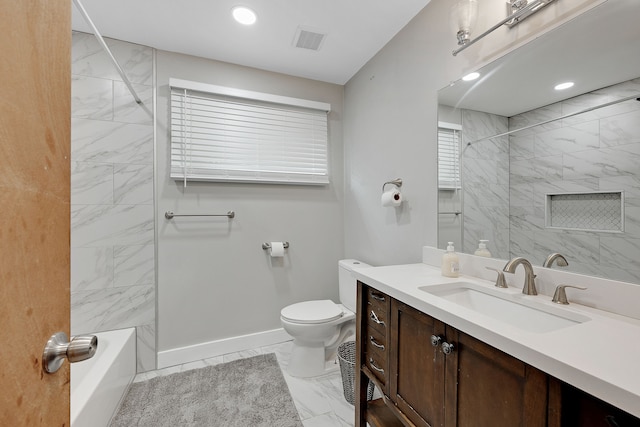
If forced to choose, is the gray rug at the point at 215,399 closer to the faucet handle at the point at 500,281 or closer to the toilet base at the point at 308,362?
the toilet base at the point at 308,362

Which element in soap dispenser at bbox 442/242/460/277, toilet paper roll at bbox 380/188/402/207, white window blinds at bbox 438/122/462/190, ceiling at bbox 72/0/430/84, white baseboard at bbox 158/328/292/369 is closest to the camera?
soap dispenser at bbox 442/242/460/277

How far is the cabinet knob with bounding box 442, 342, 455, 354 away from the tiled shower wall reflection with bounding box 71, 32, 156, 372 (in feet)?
6.66

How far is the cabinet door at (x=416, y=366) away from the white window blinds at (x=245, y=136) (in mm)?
1628

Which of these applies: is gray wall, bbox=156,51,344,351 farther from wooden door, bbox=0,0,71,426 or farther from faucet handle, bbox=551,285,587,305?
faucet handle, bbox=551,285,587,305

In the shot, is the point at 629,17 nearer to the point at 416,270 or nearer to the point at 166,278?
the point at 416,270

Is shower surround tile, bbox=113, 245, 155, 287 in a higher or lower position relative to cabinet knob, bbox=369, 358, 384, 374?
higher

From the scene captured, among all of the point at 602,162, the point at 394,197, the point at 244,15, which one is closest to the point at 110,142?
the point at 244,15

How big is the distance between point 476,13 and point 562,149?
770 mm

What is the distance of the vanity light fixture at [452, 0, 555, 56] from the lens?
1.08 metres

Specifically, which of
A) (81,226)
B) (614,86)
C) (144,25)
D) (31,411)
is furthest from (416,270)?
(144,25)

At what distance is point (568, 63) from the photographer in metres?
1.03

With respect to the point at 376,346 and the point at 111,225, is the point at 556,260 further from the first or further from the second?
the point at 111,225

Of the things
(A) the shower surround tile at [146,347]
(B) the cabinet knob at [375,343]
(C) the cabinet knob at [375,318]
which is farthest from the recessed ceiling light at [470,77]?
(A) the shower surround tile at [146,347]

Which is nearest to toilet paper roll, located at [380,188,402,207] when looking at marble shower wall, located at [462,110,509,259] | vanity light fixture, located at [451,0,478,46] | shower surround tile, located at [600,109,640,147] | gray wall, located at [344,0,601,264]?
gray wall, located at [344,0,601,264]
